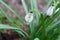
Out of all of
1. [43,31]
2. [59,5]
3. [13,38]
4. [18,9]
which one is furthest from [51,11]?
[18,9]

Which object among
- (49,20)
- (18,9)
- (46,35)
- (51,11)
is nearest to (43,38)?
(46,35)

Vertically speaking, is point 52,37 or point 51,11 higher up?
point 51,11

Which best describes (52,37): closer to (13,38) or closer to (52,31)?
(52,31)

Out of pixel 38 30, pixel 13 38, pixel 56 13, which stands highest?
pixel 56 13

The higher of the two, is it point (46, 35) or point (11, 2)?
point (11, 2)

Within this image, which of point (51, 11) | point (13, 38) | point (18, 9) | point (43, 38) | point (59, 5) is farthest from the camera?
point (18, 9)

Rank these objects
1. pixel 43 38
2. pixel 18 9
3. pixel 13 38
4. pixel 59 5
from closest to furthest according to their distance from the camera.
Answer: pixel 59 5
pixel 43 38
pixel 13 38
pixel 18 9

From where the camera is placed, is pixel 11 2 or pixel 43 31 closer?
pixel 43 31

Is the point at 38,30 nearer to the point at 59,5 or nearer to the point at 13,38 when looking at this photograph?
the point at 59,5

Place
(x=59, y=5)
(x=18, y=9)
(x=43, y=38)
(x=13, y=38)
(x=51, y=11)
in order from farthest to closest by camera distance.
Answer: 1. (x=18, y=9)
2. (x=13, y=38)
3. (x=43, y=38)
4. (x=59, y=5)
5. (x=51, y=11)
